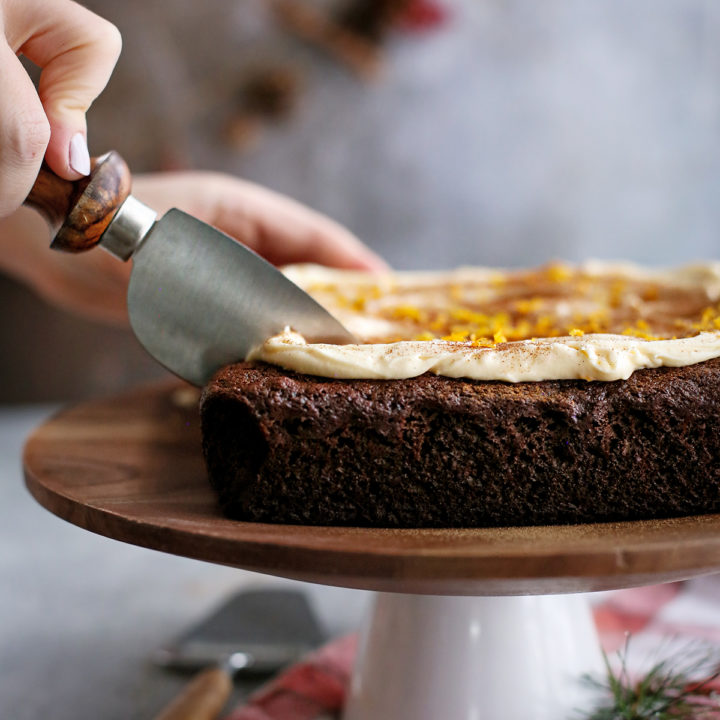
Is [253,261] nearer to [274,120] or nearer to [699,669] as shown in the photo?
[699,669]

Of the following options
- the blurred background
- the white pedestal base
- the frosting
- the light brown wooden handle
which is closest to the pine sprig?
the white pedestal base

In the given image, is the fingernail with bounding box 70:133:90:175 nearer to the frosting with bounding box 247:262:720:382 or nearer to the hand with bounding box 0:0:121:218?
the hand with bounding box 0:0:121:218

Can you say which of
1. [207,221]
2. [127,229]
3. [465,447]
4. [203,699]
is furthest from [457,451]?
[207,221]

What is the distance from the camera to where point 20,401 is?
330cm

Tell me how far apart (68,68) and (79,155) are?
0.10 metres

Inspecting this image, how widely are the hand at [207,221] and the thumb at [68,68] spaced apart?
3.30 feet

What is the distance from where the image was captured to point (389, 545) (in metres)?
0.79

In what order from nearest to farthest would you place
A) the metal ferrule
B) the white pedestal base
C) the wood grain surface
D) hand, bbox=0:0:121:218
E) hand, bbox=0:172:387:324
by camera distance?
the wood grain surface → hand, bbox=0:0:121:218 → the metal ferrule → the white pedestal base → hand, bbox=0:172:387:324

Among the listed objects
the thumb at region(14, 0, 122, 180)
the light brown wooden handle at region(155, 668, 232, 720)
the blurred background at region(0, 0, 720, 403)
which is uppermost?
the blurred background at region(0, 0, 720, 403)

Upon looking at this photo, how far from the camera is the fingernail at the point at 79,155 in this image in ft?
2.90

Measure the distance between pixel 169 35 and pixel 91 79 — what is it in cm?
226

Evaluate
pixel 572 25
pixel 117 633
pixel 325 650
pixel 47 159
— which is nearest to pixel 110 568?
pixel 117 633

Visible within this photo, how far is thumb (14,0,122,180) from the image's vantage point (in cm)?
88

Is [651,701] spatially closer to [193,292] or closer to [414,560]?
[414,560]
